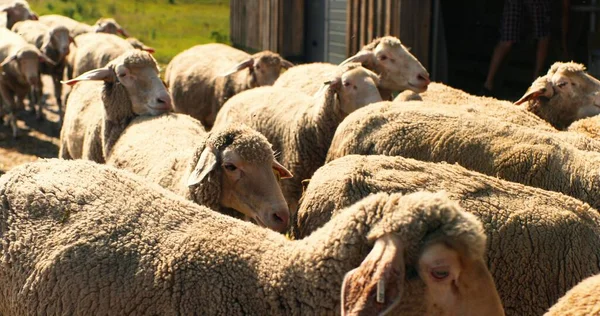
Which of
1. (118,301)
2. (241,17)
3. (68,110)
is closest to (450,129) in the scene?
(118,301)

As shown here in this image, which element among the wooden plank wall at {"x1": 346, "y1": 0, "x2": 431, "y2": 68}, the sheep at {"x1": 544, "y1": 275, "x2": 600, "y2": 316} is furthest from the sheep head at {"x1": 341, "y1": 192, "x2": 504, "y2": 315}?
the wooden plank wall at {"x1": 346, "y1": 0, "x2": 431, "y2": 68}

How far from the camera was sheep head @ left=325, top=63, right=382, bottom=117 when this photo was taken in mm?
6797

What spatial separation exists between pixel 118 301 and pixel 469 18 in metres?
12.0

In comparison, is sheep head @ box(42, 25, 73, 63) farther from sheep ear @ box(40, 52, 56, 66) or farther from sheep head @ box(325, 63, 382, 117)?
sheep head @ box(325, 63, 382, 117)

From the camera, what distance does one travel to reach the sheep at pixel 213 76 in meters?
9.99

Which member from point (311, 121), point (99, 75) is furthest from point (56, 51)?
point (311, 121)

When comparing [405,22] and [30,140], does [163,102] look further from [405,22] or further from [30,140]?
[30,140]

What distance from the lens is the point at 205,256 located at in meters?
3.35

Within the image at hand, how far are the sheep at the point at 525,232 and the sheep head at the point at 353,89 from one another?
2.46m

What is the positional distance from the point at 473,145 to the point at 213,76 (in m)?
5.88

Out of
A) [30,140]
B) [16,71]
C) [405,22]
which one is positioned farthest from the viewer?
[16,71]

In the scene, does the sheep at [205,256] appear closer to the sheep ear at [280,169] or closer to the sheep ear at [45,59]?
the sheep ear at [280,169]

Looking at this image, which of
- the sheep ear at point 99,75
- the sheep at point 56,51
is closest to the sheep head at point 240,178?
the sheep ear at point 99,75

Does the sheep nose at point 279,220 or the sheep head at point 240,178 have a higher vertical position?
the sheep head at point 240,178
